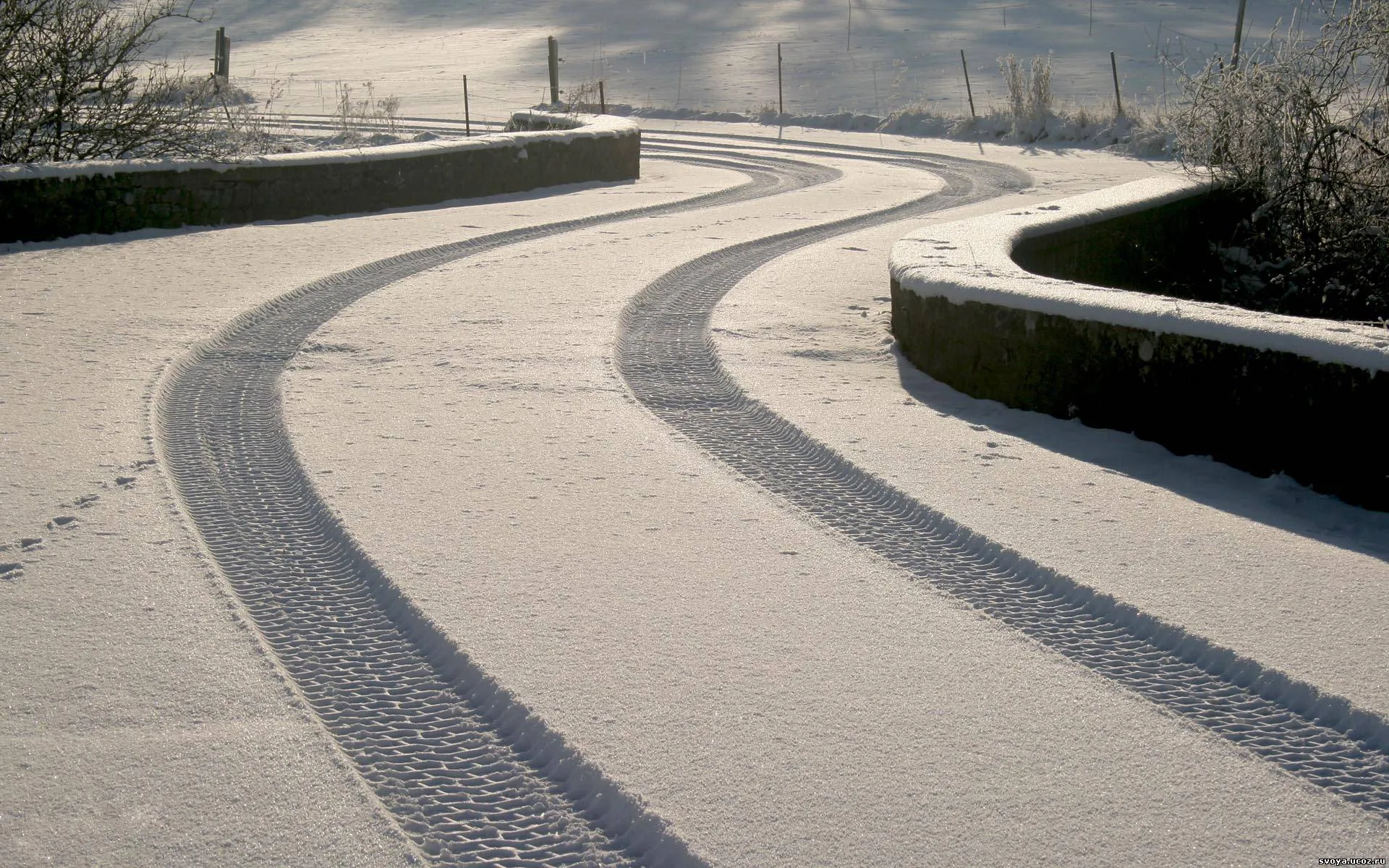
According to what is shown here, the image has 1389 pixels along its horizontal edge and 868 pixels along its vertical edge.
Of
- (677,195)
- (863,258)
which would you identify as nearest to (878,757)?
(863,258)

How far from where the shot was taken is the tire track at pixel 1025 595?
278cm

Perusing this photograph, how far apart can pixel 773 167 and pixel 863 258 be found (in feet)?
22.1

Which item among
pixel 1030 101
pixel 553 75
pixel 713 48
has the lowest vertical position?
pixel 1030 101

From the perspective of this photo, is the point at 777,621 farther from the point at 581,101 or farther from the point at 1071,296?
the point at 581,101

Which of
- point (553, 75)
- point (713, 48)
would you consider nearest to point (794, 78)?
point (713, 48)

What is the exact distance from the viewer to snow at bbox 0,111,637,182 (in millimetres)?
9297

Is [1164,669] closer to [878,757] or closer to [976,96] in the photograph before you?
[878,757]

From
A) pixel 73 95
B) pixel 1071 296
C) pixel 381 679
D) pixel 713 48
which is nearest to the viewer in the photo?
pixel 381 679

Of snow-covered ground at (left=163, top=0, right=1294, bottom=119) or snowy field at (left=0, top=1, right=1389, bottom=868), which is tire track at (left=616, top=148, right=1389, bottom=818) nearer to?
snowy field at (left=0, top=1, right=1389, bottom=868)

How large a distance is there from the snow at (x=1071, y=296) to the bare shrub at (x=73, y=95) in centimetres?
711

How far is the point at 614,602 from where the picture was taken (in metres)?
3.47

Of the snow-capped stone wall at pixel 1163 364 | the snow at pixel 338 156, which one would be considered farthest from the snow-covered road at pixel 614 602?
the snow at pixel 338 156

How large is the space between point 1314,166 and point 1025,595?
5.37m

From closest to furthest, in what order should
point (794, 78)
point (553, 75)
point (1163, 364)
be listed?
point (1163, 364) < point (553, 75) < point (794, 78)
